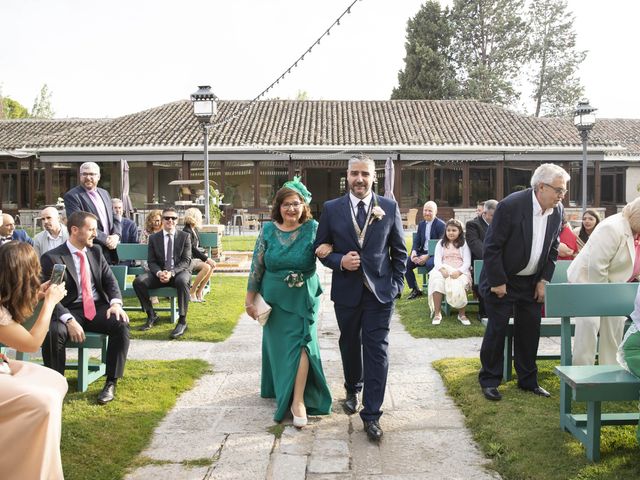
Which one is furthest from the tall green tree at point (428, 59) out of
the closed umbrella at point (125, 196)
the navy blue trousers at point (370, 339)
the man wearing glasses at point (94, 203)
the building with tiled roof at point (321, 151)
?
the navy blue trousers at point (370, 339)

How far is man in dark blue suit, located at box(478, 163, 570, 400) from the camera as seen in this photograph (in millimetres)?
5113

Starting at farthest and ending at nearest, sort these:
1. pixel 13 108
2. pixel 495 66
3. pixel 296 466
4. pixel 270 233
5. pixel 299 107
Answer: pixel 13 108
pixel 495 66
pixel 299 107
pixel 270 233
pixel 296 466

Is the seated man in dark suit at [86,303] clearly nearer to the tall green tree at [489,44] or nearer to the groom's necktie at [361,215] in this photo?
the groom's necktie at [361,215]

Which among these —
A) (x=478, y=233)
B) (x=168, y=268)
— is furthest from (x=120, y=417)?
(x=478, y=233)

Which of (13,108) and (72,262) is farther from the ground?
(13,108)

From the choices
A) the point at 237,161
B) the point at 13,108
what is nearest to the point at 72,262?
the point at 237,161

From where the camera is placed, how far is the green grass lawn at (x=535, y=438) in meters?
3.74

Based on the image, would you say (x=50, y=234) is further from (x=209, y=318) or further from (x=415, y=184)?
(x=415, y=184)

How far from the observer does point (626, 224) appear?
5.07 meters

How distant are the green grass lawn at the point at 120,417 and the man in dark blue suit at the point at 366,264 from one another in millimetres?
1562

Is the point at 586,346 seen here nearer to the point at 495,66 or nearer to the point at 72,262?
the point at 72,262

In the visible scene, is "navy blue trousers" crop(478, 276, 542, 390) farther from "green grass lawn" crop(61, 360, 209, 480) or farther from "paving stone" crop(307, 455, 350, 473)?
"green grass lawn" crop(61, 360, 209, 480)

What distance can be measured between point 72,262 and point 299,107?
25.8 m

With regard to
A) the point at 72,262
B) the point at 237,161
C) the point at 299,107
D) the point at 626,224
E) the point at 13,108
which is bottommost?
the point at 72,262
